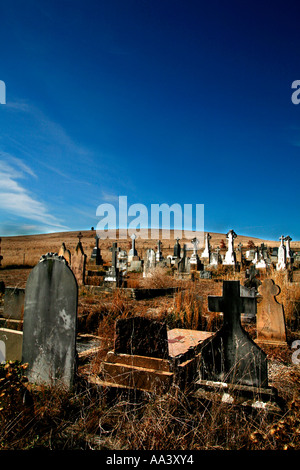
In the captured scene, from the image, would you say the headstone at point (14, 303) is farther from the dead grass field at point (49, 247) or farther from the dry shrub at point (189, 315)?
the dead grass field at point (49, 247)

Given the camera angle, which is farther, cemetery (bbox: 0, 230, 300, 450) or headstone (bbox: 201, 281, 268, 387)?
headstone (bbox: 201, 281, 268, 387)

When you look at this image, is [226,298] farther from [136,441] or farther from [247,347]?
[136,441]

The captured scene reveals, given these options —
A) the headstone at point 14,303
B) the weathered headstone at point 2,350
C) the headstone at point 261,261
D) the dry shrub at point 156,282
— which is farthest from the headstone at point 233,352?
the headstone at point 261,261

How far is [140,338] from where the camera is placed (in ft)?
10.9

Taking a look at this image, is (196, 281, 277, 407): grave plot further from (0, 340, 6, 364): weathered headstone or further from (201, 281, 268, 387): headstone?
(0, 340, 6, 364): weathered headstone

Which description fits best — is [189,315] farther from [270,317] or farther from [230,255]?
[230,255]

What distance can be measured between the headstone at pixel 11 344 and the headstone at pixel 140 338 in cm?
151

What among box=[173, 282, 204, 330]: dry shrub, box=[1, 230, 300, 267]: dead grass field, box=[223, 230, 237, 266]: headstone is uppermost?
box=[1, 230, 300, 267]: dead grass field

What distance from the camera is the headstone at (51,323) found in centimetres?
297

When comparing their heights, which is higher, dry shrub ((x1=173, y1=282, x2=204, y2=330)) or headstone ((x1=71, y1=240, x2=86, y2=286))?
headstone ((x1=71, y1=240, x2=86, y2=286))

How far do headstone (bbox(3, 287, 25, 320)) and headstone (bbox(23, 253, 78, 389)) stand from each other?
1454 mm

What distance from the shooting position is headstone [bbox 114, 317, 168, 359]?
325 cm

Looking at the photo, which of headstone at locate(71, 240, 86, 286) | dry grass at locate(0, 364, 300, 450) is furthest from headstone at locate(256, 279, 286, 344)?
headstone at locate(71, 240, 86, 286)

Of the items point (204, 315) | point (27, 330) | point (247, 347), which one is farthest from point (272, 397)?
point (204, 315)
